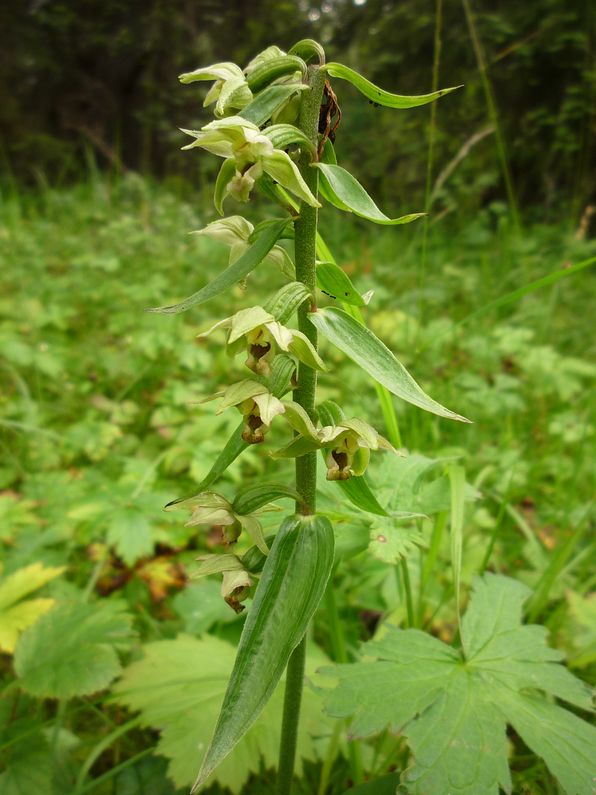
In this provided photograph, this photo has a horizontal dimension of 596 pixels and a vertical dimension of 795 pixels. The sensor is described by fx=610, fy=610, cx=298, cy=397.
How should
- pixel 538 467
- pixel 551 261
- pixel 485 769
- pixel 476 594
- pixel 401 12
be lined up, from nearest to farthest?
1. pixel 485 769
2. pixel 476 594
3. pixel 538 467
4. pixel 551 261
5. pixel 401 12

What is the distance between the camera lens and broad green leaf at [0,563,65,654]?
1.26 m

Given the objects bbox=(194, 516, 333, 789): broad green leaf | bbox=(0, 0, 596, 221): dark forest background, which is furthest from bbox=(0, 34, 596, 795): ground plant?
bbox=(0, 0, 596, 221): dark forest background

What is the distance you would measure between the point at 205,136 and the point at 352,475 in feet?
1.68

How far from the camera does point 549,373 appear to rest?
2.59m

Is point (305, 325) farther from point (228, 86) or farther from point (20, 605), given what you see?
point (20, 605)

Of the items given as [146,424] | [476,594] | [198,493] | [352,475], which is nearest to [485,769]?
[476,594]

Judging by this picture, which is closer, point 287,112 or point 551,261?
point 287,112

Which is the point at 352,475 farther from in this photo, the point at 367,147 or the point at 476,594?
the point at 367,147

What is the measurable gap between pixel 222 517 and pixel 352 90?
6.32 metres

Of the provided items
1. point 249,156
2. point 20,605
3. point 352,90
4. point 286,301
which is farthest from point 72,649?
point 352,90

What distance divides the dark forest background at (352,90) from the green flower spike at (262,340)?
9.76ft

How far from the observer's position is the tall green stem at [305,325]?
2.82ft

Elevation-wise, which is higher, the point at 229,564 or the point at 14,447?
the point at 229,564

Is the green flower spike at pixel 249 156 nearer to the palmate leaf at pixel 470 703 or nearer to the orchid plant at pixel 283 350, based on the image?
the orchid plant at pixel 283 350
